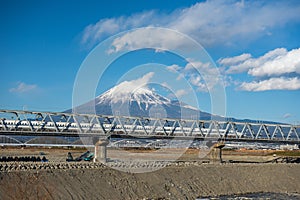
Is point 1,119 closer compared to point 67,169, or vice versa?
point 67,169

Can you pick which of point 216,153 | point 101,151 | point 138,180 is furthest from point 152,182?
point 216,153

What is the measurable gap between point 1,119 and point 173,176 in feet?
89.0

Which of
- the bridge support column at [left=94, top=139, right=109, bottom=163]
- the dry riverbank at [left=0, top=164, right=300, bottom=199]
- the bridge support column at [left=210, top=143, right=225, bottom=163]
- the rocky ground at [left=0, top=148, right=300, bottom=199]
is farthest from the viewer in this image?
the bridge support column at [left=210, top=143, right=225, bottom=163]

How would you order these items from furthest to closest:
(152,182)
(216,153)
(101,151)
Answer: (216,153)
(101,151)
(152,182)

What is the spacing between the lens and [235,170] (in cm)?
6350

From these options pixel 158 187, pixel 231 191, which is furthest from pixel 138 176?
pixel 231 191

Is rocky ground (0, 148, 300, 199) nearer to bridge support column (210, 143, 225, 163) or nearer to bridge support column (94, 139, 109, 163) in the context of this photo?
bridge support column (94, 139, 109, 163)

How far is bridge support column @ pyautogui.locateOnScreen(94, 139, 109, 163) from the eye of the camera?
62.3 metres

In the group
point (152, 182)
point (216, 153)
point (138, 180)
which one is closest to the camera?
point (138, 180)

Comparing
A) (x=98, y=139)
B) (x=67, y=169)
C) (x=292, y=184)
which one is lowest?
(x=292, y=184)

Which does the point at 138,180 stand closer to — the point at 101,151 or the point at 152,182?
the point at 152,182

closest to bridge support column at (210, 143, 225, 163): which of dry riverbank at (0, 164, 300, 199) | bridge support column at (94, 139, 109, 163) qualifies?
dry riverbank at (0, 164, 300, 199)

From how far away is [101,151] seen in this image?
63.6m

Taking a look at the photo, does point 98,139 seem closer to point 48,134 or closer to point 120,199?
point 48,134
